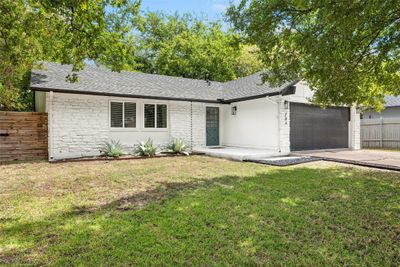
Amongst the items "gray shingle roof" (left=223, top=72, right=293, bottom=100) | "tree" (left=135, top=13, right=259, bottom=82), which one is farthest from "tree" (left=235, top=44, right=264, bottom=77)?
"gray shingle roof" (left=223, top=72, right=293, bottom=100)

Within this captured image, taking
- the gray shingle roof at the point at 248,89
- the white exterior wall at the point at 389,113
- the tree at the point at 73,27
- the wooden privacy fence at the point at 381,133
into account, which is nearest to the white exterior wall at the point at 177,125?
the gray shingle roof at the point at 248,89

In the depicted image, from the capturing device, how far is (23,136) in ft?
34.8

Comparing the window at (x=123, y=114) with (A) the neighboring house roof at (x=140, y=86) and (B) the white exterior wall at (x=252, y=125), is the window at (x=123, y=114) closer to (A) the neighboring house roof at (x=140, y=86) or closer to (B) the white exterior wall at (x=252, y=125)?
(A) the neighboring house roof at (x=140, y=86)

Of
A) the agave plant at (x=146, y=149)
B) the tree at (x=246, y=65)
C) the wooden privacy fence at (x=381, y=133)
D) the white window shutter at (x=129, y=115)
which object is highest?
the tree at (x=246, y=65)

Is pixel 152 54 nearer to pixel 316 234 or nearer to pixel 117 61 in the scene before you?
pixel 117 61

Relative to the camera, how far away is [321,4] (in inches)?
167

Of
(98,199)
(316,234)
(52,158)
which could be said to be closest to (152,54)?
(52,158)

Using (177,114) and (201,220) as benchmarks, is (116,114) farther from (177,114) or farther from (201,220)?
(201,220)

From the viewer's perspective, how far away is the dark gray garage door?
12.5m

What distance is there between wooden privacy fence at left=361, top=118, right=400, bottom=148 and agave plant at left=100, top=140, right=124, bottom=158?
1580cm

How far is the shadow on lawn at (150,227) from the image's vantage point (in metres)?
2.85

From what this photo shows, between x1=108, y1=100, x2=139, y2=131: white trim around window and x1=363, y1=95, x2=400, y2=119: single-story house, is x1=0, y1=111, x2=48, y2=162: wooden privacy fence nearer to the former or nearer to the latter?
x1=108, y1=100, x2=139, y2=131: white trim around window

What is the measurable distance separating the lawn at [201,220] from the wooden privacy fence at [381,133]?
38.4ft

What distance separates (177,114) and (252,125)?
3.88 metres
